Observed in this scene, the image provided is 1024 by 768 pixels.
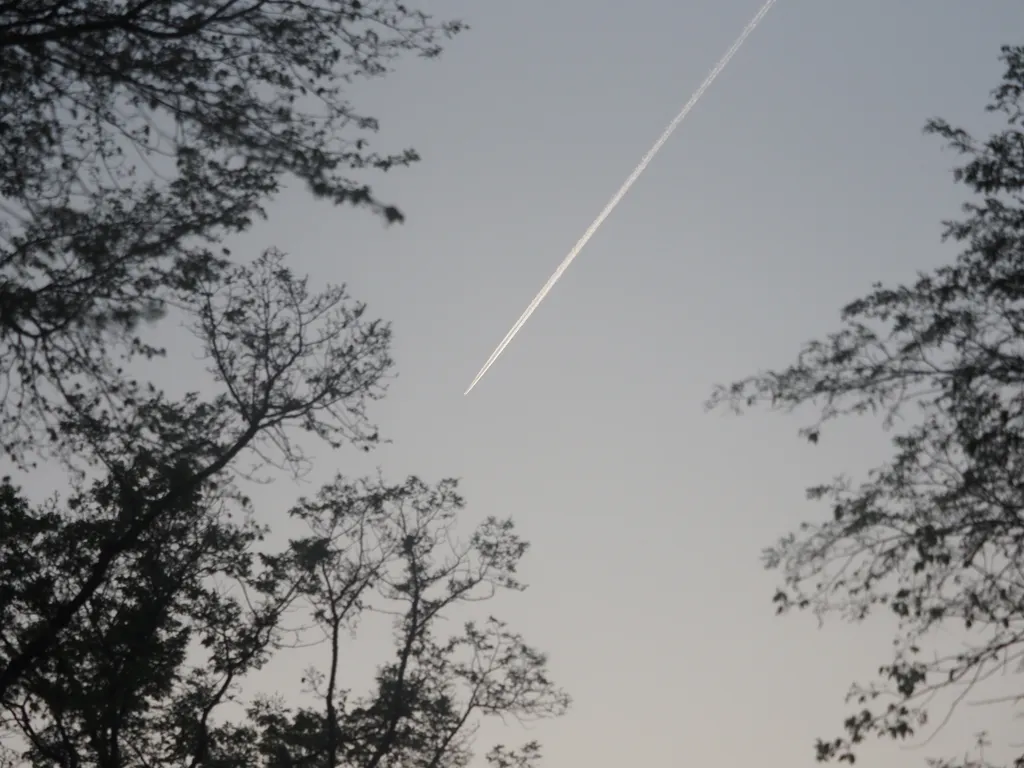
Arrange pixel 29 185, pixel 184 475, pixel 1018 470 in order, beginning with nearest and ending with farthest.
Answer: pixel 29 185 → pixel 1018 470 → pixel 184 475

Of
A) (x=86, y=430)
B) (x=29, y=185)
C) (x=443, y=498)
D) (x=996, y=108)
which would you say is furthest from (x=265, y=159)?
(x=443, y=498)

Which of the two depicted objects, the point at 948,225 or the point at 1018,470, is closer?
the point at 1018,470

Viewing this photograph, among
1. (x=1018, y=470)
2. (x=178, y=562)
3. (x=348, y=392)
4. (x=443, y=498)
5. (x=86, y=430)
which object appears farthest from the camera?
(x=443, y=498)

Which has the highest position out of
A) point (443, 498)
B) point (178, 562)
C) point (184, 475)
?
point (443, 498)

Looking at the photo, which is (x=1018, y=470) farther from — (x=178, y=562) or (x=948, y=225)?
(x=178, y=562)

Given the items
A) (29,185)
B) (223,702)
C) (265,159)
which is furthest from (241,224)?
(223,702)

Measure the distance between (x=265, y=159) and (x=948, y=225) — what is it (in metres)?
6.12

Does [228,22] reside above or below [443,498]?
below

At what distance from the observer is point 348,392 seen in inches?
672

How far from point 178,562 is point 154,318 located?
1108 cm

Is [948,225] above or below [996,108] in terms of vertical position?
below

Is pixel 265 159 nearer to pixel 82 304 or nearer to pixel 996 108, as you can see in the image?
pixel 82 304

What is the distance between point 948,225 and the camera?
10.1 m

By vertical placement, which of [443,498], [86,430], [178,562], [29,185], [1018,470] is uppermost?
[443,498]
